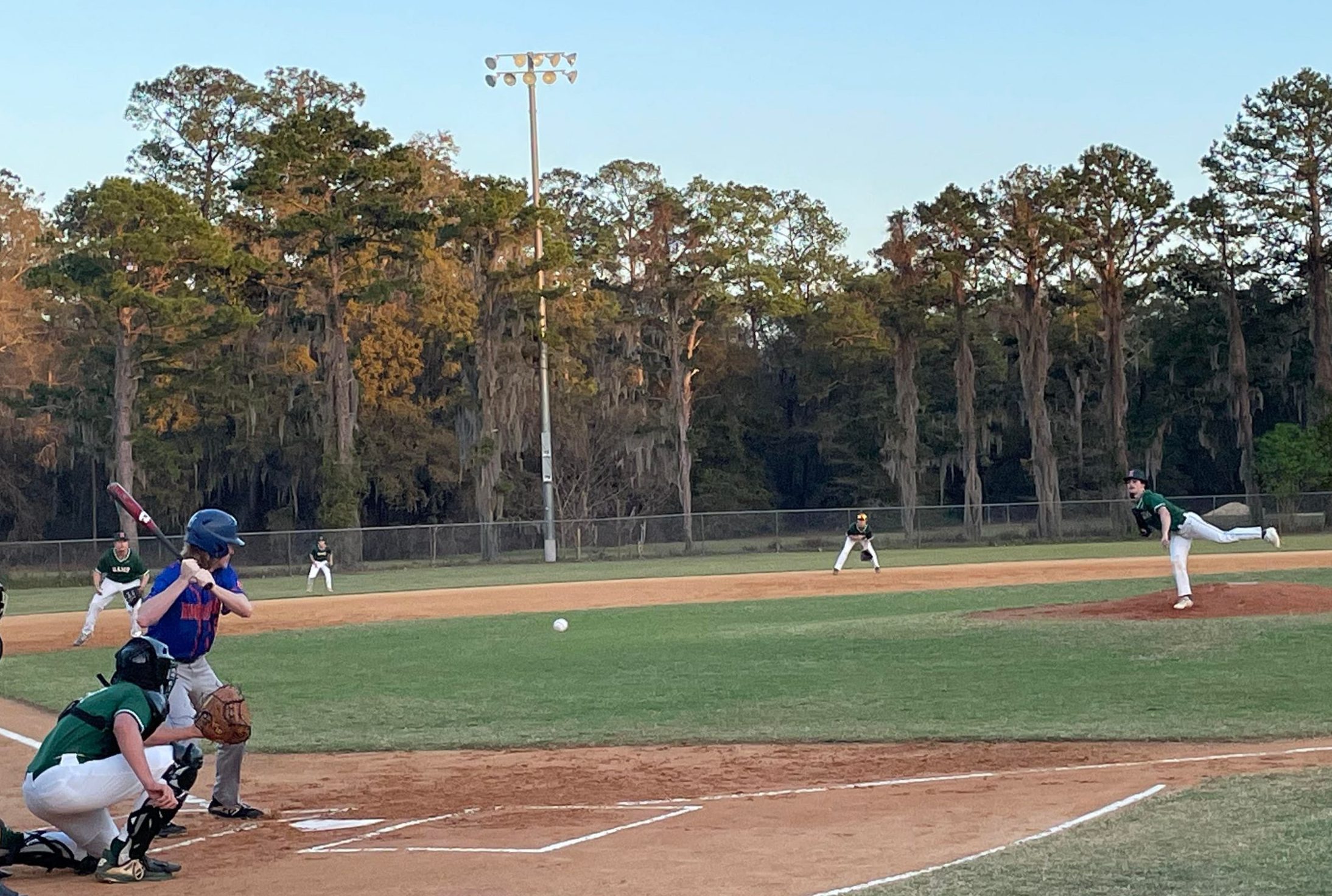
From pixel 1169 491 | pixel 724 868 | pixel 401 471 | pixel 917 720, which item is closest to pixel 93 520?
pixel 401 471

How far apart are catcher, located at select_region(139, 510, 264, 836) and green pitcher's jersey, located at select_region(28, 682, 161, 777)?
2.81ft

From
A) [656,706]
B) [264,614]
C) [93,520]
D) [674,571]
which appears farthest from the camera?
[93,520]

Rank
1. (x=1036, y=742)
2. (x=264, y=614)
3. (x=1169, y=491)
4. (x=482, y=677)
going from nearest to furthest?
1. (x=1036, y=742)
2. (x=482, y=677)
3. (x=264, y=614)
4. (x=1169, y=491)

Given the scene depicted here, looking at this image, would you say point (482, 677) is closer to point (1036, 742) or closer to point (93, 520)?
point (1036, 742)

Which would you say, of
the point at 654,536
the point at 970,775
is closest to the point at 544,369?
the point at 654,536

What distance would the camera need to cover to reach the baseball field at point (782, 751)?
7555 mm

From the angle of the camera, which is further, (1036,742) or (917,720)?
(917,720)

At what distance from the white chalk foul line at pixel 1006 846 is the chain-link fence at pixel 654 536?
151ft

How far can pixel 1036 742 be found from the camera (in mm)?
11859

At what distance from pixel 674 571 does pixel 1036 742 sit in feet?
114

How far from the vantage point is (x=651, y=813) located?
941 centimetres

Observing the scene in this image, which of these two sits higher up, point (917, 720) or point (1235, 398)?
point (1235, 398)

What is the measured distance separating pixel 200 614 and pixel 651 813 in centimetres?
303

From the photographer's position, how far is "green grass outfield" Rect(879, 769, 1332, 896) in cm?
652
